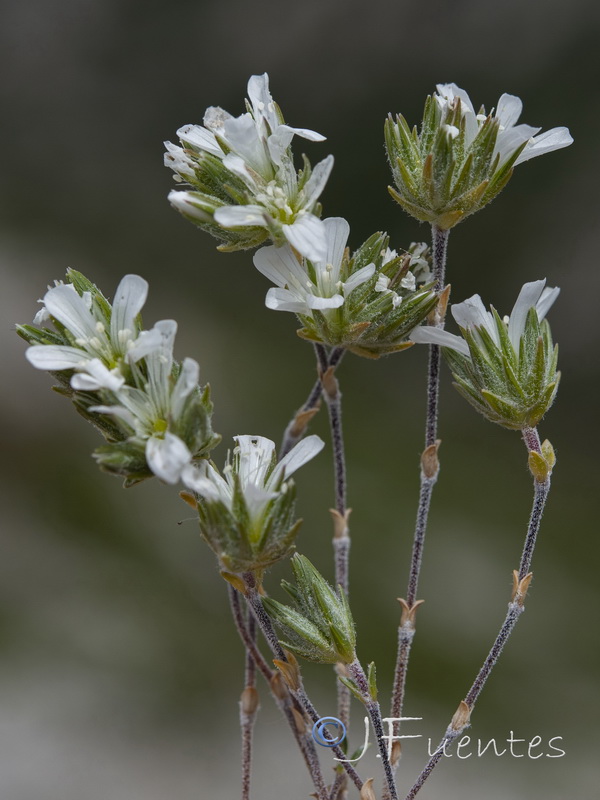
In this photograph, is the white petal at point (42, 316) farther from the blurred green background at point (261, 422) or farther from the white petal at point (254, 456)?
the blurred green background at point (261, 422)

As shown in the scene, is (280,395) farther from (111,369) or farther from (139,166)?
(111,369)

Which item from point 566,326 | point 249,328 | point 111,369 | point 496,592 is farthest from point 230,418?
point 111,369

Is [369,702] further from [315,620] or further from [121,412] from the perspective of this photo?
[121,412]

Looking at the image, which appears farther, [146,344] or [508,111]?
[508,111]

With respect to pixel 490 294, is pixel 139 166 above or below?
above

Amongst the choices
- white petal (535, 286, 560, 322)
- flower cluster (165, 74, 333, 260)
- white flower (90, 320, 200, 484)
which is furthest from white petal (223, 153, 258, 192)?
white petal (535, 286, 560, 322)

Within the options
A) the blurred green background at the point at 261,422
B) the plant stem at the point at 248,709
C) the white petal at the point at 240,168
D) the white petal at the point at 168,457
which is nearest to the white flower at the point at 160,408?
the white petal at the point at 168,457

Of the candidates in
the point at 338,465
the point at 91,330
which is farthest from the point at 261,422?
the point at 91,330
